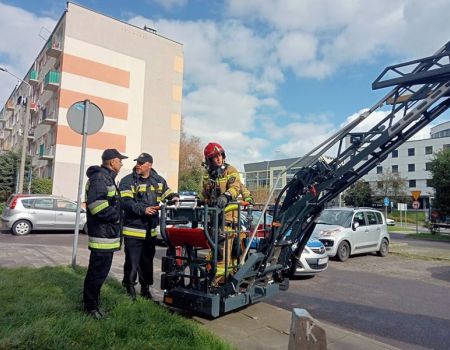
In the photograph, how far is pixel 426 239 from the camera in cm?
2300

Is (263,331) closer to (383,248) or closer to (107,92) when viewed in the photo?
(383,248)

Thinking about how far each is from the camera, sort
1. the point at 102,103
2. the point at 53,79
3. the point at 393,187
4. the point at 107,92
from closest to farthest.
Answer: the point at 53,79 < the point at 102,103 < the point at 107,92 < the point at 393,187

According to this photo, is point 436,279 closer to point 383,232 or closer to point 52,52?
point 383,232

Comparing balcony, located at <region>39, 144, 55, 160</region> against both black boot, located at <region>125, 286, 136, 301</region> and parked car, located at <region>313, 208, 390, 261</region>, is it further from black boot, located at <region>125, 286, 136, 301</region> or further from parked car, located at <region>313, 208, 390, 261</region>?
black boot, located at <region>125, 286, 136, 301</region>

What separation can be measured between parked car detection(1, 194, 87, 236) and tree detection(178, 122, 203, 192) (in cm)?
2763

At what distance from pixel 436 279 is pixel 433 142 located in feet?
213

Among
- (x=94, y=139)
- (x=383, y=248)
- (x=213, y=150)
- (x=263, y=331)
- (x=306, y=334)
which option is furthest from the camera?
(x=94, y=139)

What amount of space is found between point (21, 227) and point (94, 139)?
15.6 m

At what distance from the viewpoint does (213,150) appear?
5.06m

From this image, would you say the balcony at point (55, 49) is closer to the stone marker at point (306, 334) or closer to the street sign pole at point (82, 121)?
the street sign pole at point (82, 121)

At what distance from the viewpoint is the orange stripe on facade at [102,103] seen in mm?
28406

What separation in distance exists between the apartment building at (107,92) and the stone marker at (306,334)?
27.5 m

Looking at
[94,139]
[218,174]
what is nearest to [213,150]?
[218,174]

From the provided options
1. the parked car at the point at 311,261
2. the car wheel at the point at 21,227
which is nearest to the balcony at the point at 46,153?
the car wheel at the point at 21,227
